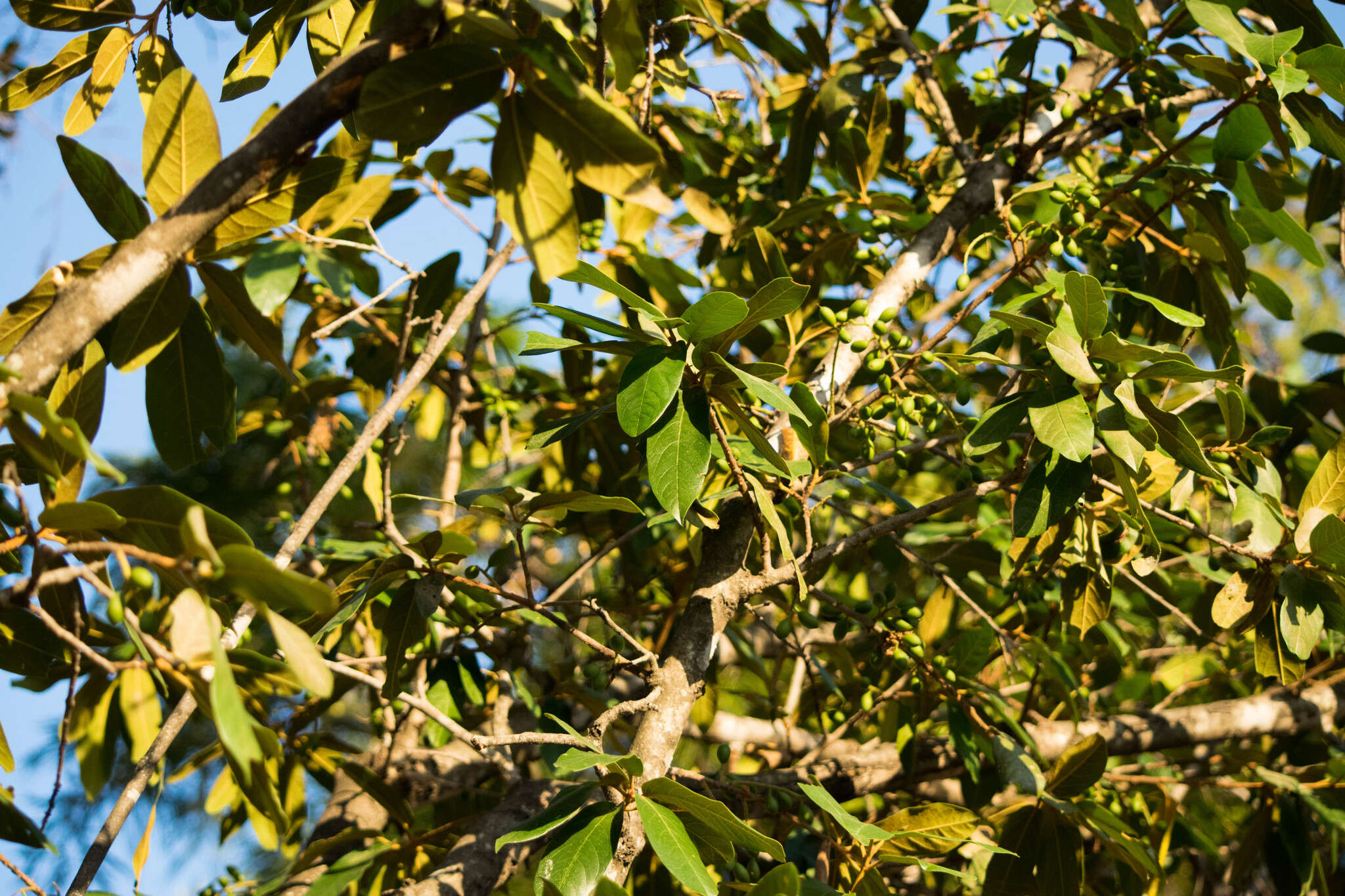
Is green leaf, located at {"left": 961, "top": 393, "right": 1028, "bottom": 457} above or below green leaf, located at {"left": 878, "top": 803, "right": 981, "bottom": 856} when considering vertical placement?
above

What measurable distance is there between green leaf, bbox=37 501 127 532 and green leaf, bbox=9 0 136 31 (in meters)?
0.83

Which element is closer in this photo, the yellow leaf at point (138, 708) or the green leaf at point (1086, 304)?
the green leaf at point (1086, 304)

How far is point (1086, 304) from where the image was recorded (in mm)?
1058

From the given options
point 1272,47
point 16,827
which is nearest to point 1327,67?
point 1272,47

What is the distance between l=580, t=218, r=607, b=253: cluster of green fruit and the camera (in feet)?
6.48

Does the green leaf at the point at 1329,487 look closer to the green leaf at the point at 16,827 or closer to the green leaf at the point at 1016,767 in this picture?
the green leaf at the point at 1016,767

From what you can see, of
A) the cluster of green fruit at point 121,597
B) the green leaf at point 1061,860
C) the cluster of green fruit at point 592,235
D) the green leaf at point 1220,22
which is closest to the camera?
the cluster of green fruit at point 121,597

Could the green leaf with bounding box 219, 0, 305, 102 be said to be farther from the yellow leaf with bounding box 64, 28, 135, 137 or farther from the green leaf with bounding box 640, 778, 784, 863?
the green leaf with bounding box 640, 778, 784, 863

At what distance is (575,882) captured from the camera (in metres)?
0.93

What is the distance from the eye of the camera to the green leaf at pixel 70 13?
3.75ft

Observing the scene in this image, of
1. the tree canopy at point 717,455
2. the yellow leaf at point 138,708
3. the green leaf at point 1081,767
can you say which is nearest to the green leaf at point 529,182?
the tree canopy at point 717,455

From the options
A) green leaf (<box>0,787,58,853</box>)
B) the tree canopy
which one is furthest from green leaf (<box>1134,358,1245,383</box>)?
green leaf (<box>0,787,58,853</box>)

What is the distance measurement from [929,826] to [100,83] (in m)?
1.58

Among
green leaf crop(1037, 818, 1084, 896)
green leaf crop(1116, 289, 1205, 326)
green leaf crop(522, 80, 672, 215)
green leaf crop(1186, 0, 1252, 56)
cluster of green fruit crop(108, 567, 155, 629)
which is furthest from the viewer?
green leaf crop(1037, 818, 1084, 896)
